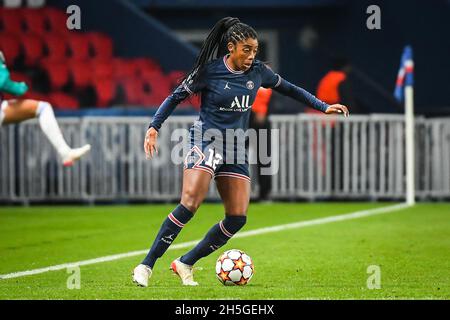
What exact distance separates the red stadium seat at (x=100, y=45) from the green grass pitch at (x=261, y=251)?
503 cm

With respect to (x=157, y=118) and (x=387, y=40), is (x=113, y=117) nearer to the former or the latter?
(x=387, y=40)

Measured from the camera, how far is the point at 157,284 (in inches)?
374

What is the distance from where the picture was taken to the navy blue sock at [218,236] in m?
9.34

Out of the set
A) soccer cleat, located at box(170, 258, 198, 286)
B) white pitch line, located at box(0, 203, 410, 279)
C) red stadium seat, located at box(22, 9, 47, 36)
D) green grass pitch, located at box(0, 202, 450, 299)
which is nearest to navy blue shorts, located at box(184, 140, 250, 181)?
soccer cleat, located at box(170, 258, 198, 286)

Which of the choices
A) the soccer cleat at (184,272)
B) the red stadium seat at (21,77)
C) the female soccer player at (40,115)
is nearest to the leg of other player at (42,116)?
the female soccer player at (40,115)

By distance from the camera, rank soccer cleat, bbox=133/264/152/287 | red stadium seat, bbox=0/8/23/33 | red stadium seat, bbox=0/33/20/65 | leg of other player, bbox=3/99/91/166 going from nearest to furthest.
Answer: soccer cleat, bbox=133/264/152/287 < leg of other player, bbox=3/99/91/166 < red stadium seat, bbox=0/33/20/65 < red stadium seat, bbox=0/8/23/33

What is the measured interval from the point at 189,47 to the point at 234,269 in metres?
13.4

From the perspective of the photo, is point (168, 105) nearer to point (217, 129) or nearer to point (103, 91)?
point (217, 129)

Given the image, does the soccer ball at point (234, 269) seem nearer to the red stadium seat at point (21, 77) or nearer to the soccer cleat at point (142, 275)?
the soccer cleat at point (142, 275)

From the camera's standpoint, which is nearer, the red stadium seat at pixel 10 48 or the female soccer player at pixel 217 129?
the female soccer player at pixel 217 129

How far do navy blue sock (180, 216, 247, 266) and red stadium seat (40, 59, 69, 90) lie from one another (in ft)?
40.5

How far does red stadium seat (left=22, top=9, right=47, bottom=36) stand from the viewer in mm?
22094

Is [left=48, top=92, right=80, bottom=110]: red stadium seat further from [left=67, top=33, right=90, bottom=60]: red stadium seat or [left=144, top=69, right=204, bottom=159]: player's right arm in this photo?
[left=144, top=69, right=204, bottom=159]: player's right arm
